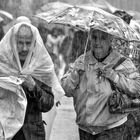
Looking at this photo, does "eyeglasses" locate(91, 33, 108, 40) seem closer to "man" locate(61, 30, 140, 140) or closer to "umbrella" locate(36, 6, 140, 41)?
"man" locate(61, 30, 140, 140)

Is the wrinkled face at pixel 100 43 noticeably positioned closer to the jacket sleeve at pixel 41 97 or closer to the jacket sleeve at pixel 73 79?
the jacket sleeve at pixel 73 79

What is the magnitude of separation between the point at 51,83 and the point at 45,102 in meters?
0.28

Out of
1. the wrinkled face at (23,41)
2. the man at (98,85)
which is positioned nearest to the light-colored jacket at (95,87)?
the man at (98,85)

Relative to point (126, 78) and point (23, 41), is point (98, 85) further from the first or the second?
point (23, 41)

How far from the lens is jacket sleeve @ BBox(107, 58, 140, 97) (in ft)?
13.3

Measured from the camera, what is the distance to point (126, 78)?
4.12 meters

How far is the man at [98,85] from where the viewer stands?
4070 millimetres

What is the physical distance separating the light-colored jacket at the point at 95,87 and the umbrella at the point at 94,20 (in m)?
0.24

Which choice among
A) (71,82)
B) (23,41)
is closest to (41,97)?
(23,41)

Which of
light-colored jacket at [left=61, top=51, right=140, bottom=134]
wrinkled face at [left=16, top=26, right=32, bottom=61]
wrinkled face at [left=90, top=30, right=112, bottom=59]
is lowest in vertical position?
light-colored jacket at [left=61, top=51, right=140, bottom=134]

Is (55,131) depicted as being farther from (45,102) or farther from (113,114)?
(45,102)

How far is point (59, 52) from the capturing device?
548 inches

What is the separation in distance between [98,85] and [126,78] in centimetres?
27

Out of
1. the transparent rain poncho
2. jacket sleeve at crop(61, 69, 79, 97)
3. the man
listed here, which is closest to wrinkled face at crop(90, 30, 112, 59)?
the man
